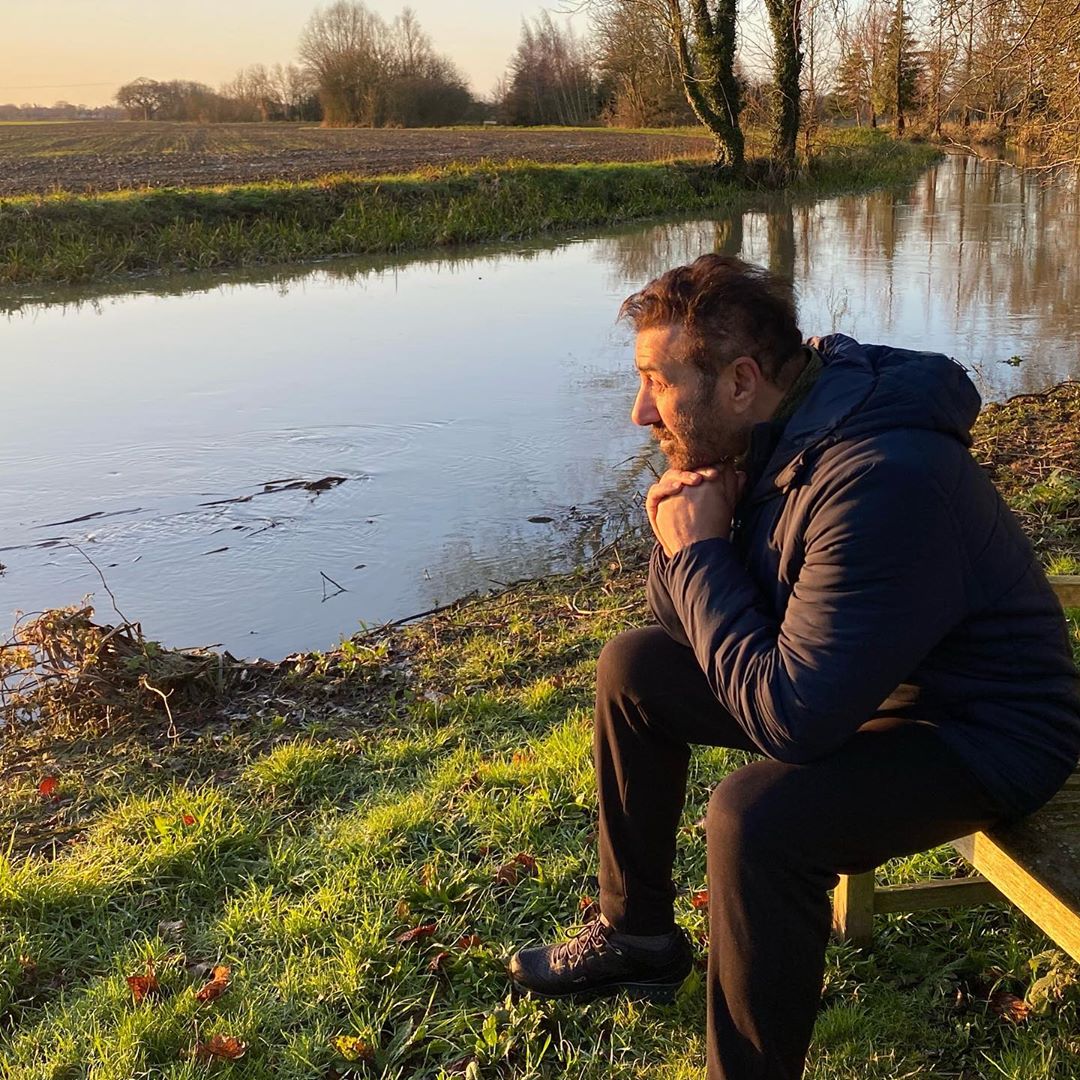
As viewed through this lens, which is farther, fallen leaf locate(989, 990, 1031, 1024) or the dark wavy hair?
fallen leaf locate(989, 990, 1031, 1024)

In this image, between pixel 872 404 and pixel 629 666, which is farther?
pixel 629 666

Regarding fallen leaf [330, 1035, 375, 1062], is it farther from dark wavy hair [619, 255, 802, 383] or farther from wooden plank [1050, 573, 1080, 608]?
wooden plank [1050, 573, 1080, 608]

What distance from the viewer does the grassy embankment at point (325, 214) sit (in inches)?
583

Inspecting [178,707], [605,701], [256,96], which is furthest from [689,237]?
[256,96]

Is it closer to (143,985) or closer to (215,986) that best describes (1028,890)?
(215,986)

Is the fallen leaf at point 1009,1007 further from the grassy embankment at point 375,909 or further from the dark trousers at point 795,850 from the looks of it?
the dark trousers at point 795,850

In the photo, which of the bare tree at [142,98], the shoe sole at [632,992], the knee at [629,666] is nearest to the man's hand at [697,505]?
the knee at [629,666]

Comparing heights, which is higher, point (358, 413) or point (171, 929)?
point (358, 413)

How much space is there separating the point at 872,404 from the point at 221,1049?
1.84 metres

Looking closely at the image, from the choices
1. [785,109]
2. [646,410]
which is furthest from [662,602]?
A: [785,109]

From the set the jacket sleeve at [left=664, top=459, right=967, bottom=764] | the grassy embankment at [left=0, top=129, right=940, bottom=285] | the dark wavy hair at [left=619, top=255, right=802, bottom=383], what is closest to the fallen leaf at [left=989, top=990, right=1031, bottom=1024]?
the jacket sleeve at [left=664, top=459, right=967, bottom=764]

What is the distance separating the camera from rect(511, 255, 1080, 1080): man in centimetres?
170

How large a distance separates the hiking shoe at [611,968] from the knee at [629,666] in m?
0.54

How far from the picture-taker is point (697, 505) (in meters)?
2.00
